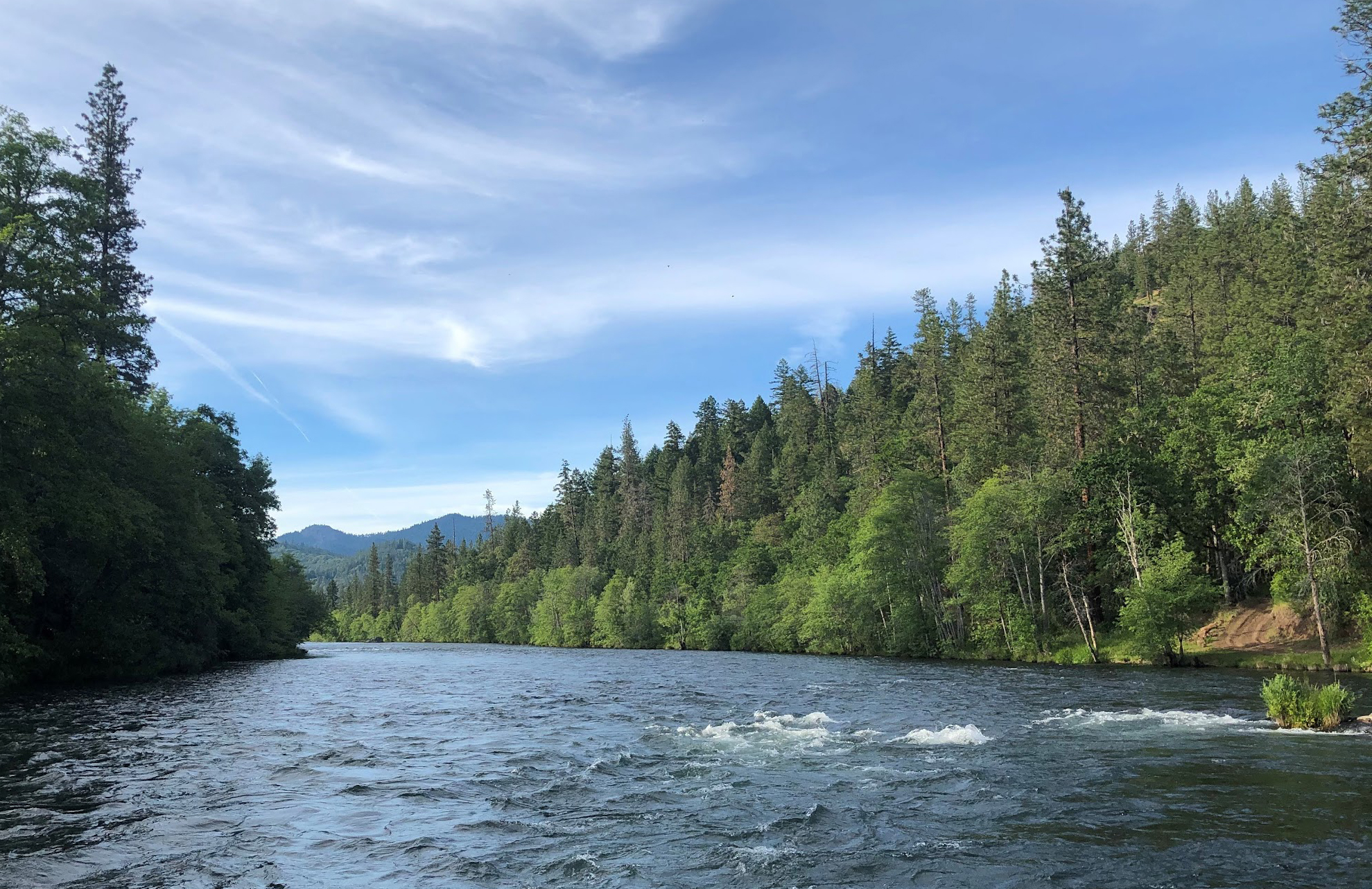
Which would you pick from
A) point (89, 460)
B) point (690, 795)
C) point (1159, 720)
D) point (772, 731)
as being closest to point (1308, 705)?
point (1159, 720)

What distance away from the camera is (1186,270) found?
96.8 metres

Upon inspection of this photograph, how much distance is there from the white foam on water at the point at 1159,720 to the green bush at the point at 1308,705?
0.58m

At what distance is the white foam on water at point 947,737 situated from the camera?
20.3 metres

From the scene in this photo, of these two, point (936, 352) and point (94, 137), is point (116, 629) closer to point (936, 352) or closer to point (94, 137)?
point (94, 137)

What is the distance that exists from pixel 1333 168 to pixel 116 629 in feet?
179

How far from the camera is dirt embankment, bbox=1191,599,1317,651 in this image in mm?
40188

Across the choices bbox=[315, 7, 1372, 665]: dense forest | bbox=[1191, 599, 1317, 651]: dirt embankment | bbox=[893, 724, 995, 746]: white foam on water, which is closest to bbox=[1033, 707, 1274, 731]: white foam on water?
bbox=[893, 724, 995, 746]: white foam on water

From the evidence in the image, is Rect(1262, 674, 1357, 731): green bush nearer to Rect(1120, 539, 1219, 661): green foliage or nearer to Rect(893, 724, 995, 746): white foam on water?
Rect(893, 724, 995, 746): white foam on water

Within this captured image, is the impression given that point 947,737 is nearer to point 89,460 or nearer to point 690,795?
point 690,795

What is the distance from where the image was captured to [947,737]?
20844mm

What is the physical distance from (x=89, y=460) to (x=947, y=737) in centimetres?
3124

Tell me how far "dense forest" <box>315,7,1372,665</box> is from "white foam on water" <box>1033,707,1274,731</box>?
16.7 metres

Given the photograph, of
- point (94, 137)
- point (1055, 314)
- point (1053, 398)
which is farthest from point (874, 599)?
point (94, 137)

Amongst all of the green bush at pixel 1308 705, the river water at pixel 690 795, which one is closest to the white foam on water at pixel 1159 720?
the river water at pixel 690 795
